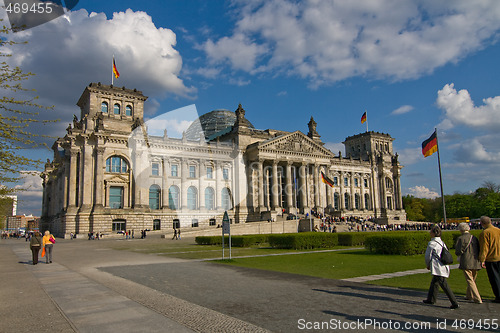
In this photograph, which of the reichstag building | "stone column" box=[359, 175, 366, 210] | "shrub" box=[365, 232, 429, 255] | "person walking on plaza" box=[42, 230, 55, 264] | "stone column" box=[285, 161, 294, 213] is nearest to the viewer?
"person walking on plaza" box=[42, 230, 55, 264]

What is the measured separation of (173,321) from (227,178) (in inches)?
2560

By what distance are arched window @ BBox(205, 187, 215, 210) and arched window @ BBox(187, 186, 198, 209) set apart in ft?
6.87

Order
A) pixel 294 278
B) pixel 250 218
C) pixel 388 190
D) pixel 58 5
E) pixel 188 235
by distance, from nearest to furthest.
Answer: pixel 58 5 → pixel 294 278 → pixel 188 235 → pixel 250 218 → pixel 388 190

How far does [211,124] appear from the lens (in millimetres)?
92062

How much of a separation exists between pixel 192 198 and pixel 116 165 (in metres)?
15.2

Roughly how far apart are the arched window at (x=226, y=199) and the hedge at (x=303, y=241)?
40.4m

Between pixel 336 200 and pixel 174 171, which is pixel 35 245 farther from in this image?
pixel 336 200

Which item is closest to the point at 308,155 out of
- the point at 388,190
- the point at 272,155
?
the point at 272,155

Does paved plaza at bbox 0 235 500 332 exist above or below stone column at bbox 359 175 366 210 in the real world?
below

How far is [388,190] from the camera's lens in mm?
98125

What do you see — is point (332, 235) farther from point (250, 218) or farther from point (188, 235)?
point (250, 218)

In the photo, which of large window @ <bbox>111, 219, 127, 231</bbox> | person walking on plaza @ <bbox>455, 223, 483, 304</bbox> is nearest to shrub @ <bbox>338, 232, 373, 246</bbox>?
person walking on plaza @ <bbox>455, 223, 483, 304</bbox>

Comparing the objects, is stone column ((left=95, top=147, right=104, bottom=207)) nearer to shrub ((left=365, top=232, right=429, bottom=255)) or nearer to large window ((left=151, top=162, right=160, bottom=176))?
large window ((left=151, top=162, right=160, bottom=176))

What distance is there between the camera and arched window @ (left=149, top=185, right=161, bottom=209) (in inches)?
2517
